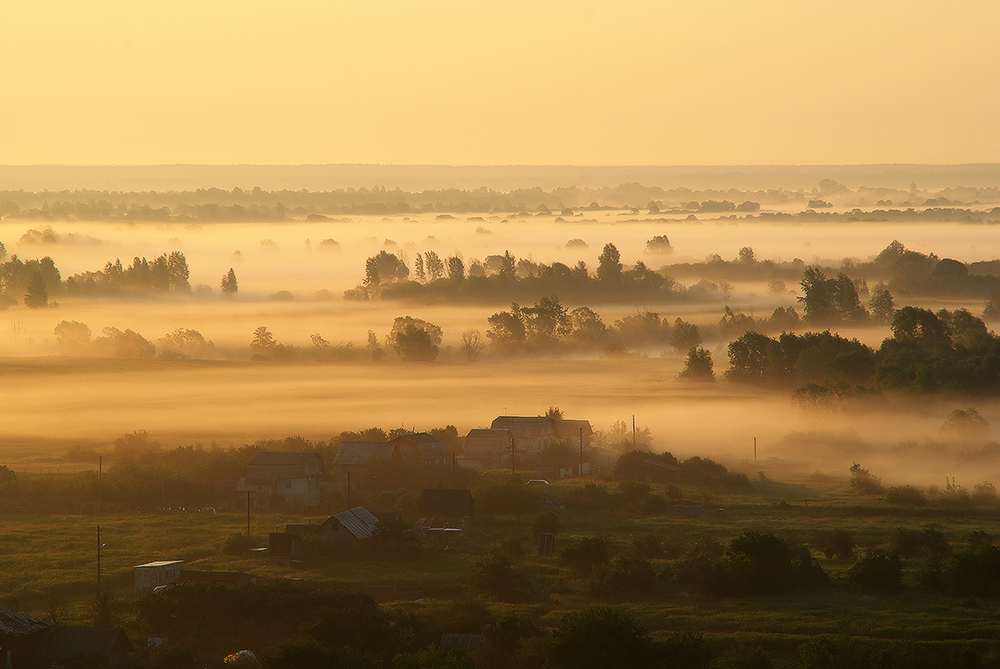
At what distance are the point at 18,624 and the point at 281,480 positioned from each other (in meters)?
29.6

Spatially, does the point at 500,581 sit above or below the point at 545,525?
above

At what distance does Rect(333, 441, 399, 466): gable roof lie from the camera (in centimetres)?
7144

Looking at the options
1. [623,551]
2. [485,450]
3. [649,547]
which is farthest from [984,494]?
[485,450]

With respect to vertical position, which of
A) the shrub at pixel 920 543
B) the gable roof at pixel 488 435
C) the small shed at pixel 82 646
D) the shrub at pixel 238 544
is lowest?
the gable roof at pixel 488 435

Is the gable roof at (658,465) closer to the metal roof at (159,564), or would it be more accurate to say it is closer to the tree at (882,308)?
the metal roof at (159,564)

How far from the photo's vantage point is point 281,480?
64.9m

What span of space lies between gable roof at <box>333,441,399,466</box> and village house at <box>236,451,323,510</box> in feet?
16.1

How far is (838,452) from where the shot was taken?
80.1 meters

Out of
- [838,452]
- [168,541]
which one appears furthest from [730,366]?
Result: [168,541]

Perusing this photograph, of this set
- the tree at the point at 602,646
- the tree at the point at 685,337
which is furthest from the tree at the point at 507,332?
the tree at the point at 602,646

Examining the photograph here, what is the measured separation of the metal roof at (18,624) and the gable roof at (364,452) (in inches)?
1396

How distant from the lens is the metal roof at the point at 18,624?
34.9 m

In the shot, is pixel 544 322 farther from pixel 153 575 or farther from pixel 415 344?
pixel 153 575

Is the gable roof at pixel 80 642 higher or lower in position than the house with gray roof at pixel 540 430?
higher
